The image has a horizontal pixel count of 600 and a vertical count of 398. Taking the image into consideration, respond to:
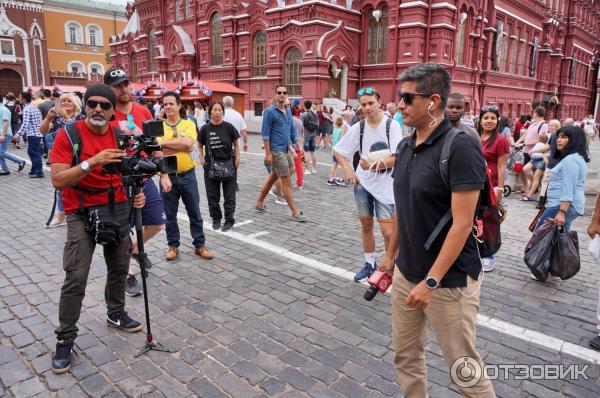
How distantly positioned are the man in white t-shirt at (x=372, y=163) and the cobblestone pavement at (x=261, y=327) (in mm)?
818

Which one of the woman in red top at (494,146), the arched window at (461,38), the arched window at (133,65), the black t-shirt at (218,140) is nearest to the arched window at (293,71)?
the arched window at (461,38)

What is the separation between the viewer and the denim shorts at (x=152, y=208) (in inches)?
173

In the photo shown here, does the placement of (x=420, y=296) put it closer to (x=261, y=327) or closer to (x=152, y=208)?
(x=261, y=327)

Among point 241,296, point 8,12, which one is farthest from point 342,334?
point 8,12

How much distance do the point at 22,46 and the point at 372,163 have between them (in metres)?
54.3

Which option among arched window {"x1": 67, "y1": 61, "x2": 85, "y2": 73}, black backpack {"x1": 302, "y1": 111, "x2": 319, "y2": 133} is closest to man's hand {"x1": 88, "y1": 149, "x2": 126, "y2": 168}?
black backpack {"x1": 302, "y1": 111, "x2": 319, "y2": 133}

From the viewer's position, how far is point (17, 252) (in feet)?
17.9

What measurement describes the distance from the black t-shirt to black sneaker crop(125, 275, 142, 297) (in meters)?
2.45

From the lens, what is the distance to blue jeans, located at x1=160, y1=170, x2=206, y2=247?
5.28 m

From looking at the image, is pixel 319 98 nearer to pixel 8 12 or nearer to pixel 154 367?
pixel 154 367

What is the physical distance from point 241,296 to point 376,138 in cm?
218

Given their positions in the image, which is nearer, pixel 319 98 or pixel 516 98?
pixel 319 98

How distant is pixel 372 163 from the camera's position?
4199 mm

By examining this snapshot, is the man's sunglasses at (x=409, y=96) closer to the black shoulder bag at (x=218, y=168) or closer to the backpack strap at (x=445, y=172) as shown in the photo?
the backpack strap at (x=445, y=172)
